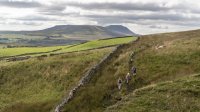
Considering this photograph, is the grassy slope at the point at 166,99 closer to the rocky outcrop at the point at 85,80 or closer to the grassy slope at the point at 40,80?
Result: the rocky outcrop at the point at 85,80

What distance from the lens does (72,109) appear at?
46.3 meters

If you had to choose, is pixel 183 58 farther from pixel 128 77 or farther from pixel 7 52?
pixel 7 52

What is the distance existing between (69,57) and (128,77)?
25.8 metres

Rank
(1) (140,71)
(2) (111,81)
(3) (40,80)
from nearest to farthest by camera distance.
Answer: (2) (111,81) → (1) (140,71) → (3) (40,80)

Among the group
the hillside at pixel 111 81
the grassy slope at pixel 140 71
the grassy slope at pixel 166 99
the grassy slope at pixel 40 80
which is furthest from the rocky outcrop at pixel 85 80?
the grassy slope at pixel 166 99

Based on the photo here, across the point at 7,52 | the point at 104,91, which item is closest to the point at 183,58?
the point at 104,91

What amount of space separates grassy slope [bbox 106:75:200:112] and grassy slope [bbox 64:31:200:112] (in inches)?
284

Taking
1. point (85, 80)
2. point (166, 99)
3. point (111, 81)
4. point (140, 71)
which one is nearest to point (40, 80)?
point (85, 80)

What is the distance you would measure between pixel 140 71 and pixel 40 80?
826 inches

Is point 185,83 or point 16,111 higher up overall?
point 185,83

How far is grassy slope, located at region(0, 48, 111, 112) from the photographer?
56.1 metres

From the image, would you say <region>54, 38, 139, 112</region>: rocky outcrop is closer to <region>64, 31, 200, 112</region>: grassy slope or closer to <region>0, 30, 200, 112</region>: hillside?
<region>0, 30, 200, 112</region>: hillside

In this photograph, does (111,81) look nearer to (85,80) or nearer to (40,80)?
(85,80)

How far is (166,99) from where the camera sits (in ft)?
121
